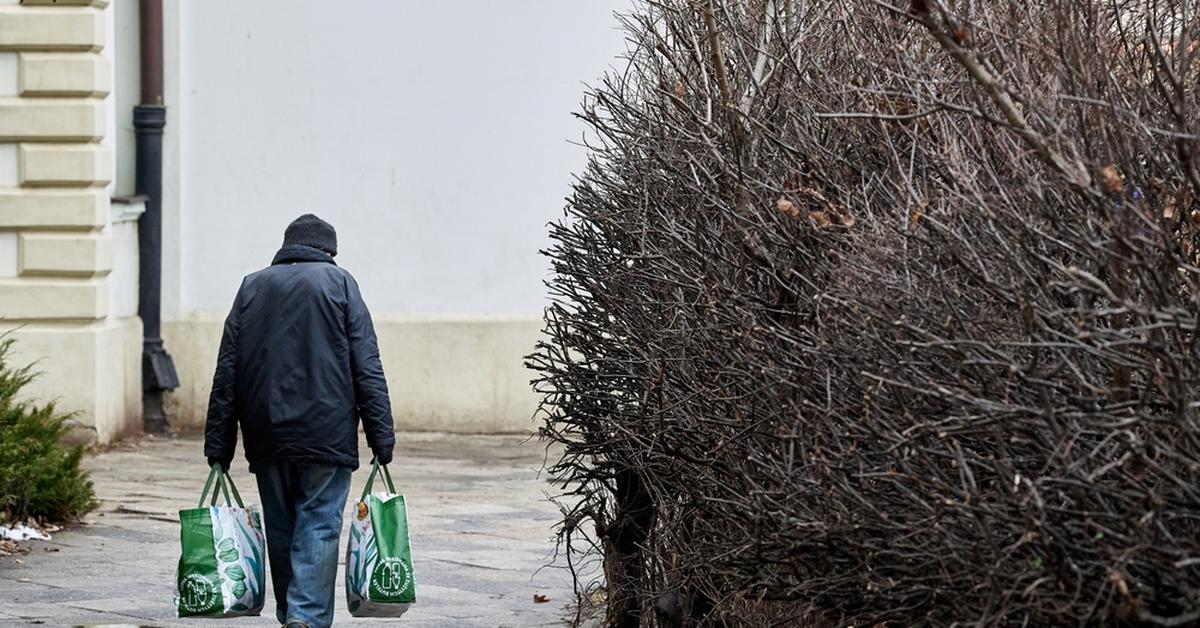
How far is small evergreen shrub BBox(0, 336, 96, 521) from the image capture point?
31.1 feet

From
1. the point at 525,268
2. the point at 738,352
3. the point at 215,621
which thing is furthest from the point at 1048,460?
the point at 525,268

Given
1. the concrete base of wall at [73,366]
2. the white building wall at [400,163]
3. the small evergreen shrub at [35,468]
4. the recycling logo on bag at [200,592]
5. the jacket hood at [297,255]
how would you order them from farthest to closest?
the white building wall at [400,163] < the concrete base of wall at [73,366] < the small evergreen shrub at [35,468] < the jacket hood at [297,255] < the recycling logo on bag at [200,592]

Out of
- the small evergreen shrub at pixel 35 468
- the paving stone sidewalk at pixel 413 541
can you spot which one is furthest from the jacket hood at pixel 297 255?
the small evergreen shrub at pixel 35 468

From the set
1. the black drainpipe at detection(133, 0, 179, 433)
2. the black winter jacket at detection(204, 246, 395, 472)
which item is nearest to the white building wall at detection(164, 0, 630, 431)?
the black drainpipe at detection(133, 0, 179, 433)

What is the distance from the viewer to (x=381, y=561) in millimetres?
6715

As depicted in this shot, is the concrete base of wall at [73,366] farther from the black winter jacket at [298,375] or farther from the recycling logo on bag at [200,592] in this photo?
the recycling logo on bag at [200,592]

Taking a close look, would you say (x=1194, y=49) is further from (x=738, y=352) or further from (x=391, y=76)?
(x=391, y=76)

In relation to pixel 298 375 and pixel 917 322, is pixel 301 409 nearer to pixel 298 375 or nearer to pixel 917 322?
pixel 298 375

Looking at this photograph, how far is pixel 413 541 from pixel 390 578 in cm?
370

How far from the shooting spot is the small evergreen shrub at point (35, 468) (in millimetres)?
9484

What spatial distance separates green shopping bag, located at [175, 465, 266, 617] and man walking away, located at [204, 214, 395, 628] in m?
0.18

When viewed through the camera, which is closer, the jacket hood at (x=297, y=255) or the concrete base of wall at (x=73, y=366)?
the jacket hood at (x=297, y=255)

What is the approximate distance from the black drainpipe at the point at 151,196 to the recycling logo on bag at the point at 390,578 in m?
8.30

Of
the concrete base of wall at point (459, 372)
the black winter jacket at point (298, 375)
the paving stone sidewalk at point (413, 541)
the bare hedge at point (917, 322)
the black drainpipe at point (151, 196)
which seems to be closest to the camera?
the bare hedge at point (917, 322)
